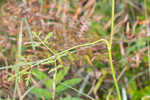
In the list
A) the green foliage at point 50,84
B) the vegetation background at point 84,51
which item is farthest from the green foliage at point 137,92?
the green foliage at point 50,84

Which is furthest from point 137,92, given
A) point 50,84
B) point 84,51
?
point 50,84

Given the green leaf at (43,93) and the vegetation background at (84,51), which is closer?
the green leaf at (43,93)

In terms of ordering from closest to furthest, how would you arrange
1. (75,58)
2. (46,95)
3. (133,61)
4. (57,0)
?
(46,95)
(75,58)
(133,61)
(57,0)

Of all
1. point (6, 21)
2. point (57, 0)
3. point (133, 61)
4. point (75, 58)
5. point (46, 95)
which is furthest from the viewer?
point (57, 0)

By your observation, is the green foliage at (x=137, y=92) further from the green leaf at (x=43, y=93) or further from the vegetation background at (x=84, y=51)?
the green leaf at (x=43, y=93)

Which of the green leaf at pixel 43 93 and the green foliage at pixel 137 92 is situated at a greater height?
the green leaf at pixel 43 93

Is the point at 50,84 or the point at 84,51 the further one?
the point at 84,51

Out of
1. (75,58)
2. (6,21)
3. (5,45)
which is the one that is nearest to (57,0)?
(6,21)

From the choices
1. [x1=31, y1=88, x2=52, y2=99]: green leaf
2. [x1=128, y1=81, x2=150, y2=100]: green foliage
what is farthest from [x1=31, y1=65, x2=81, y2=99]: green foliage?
[x1=128, y1=81, x2=150, y2=100]: green foliage

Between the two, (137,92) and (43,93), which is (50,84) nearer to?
(43,93)

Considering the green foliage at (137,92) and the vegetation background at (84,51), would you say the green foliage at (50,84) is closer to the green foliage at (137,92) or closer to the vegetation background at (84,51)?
the vegetation background at (84,51)

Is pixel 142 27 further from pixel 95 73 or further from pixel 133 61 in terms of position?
pixel 95 73
